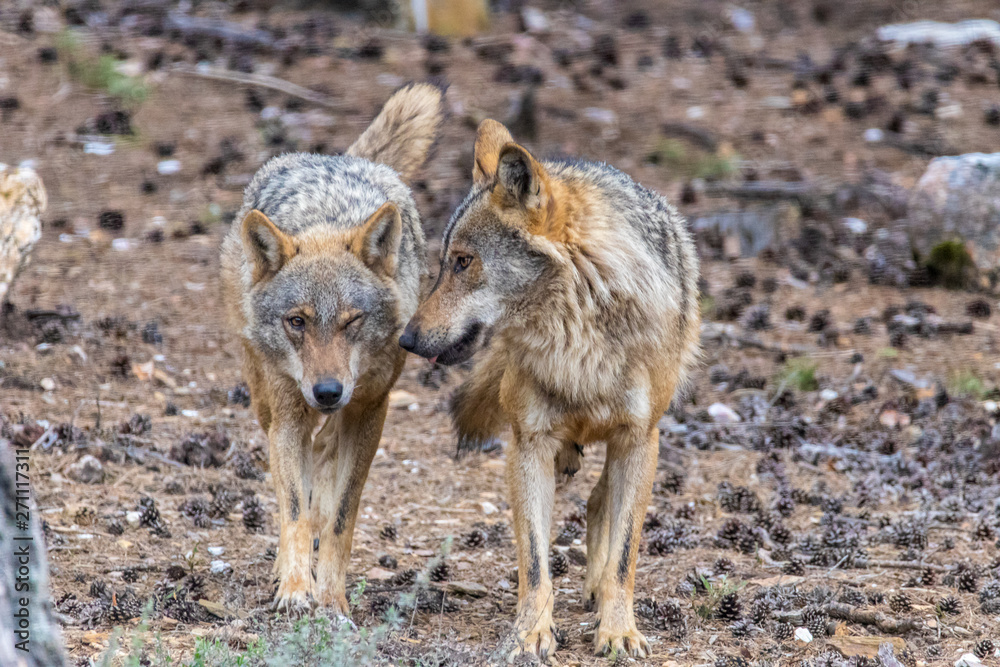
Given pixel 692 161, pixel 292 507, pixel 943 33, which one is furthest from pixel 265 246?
pixel 943 33

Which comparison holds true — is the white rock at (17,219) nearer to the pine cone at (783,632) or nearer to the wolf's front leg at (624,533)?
the wolf's front leg at (624,533)

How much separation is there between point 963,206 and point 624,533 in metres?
6.29

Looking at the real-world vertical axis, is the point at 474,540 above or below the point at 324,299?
below

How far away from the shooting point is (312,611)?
15.8 feet

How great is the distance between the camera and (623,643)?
4.55 m

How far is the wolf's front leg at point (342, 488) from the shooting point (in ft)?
16.8

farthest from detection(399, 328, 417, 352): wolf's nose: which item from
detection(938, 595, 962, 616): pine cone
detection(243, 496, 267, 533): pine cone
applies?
detection(938, 595, 962, 616): pine cone

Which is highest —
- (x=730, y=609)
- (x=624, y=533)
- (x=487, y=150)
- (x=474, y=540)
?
(x=487, y=150)

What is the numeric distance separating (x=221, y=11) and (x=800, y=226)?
9.38 m

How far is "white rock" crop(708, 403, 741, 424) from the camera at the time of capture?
7635 mm

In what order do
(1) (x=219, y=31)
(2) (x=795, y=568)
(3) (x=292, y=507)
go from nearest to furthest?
(3) (x=292, y=507)
(2) (x=795, y=568)
(1) (x=219, y=31)

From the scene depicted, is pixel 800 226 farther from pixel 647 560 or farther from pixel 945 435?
pixel 647 560

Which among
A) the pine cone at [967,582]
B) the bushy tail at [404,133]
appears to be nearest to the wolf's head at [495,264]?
the bushy tail at [404,133]

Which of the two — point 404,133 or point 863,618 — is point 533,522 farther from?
point 404,133
